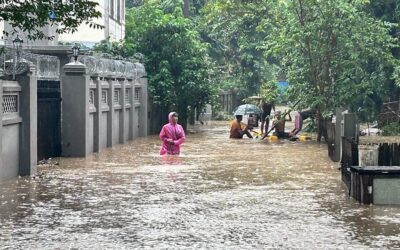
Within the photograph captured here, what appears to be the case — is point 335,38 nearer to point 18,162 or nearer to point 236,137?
point 236,137

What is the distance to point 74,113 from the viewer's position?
2347cm

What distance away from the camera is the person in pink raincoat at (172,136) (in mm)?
23266

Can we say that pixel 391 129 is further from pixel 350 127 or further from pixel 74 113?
pixel 350 127

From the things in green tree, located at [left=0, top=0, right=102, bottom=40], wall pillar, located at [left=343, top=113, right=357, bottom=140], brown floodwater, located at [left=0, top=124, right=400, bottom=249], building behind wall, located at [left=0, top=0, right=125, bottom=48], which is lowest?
brown floodwater, located at [left=0, top=124, right=400, bottom=249]

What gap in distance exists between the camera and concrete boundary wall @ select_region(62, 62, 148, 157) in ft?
76.9

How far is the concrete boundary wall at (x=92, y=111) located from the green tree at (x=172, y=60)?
4.37 metres

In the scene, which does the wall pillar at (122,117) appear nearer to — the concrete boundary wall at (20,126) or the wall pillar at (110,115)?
the wall pillar at (110,115)

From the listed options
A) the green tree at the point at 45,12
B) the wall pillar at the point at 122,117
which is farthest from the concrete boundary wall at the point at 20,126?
the wall pillar at the point at 122,117

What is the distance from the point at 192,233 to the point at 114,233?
3.43 feet

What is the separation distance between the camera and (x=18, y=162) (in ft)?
58.9

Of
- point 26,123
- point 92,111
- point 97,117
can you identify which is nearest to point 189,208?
point 26,123

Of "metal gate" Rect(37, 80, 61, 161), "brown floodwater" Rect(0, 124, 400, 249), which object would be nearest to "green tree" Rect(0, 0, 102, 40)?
"brown floodwater" Rect(0, 124, 400, 249)

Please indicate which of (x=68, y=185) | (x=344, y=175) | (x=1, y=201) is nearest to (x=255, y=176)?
(x=344, y=175)

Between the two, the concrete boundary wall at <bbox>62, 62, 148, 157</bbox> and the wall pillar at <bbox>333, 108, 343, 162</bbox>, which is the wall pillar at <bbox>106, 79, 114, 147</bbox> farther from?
the wall pillar at <bbox>333, 108, 343, 162</bbox>
